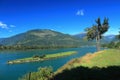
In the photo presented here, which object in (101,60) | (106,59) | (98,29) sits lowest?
(101,60)

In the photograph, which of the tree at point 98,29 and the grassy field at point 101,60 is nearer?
the grassy field at point 101,60

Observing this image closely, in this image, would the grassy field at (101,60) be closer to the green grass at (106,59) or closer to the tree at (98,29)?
the green grass at (106,59)

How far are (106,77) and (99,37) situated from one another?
6083 centimetres

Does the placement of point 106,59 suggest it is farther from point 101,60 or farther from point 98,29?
point 98,29

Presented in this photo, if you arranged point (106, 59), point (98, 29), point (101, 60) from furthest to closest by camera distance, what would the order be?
point (98, 29) → point (106, 59) → point (101, 60)

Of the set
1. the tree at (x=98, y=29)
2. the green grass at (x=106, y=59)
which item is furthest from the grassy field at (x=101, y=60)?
the tree at (x=98, y=29)

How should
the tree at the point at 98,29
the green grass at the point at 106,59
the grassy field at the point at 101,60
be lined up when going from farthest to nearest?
1. the tree at the point at 98,29
2. the green grass at the point at 106,59
3. the grassy field at the point at 101,60

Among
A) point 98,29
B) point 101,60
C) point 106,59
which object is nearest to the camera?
point 101,60

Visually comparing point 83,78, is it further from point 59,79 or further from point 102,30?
point 102,30

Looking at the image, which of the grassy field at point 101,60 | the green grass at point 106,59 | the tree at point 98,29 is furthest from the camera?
the tree at point 98,29

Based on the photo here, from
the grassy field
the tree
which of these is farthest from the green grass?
the tree

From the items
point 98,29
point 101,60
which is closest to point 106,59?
point 101,60

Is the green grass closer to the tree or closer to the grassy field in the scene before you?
the grassy field

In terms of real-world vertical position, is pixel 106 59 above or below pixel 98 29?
below
